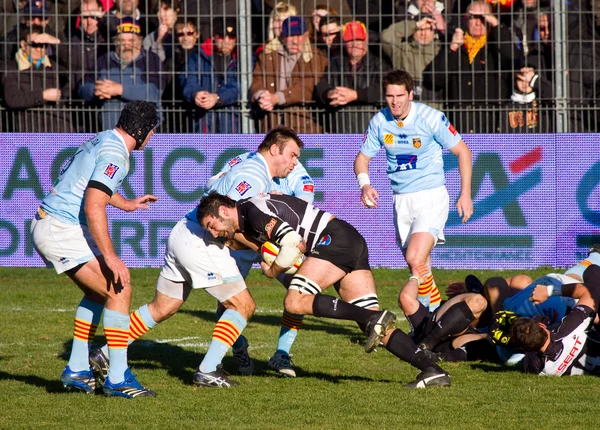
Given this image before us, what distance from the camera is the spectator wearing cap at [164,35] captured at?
14.6 m

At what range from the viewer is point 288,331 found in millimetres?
8469

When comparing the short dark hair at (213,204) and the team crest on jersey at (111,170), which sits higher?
the team crest on jersey at (111,170)

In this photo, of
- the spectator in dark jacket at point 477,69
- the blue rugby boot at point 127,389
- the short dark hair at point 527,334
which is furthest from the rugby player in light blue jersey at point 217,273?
the spectator in dark jacket at point 477,69

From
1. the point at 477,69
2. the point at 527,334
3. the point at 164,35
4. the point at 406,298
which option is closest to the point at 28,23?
the point at 164,35

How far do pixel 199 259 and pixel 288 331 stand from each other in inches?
48.8

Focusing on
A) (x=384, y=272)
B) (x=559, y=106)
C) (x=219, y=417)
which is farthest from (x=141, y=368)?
(x=559, y=106)

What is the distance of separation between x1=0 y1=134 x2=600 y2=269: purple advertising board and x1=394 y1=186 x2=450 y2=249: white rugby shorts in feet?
14.2

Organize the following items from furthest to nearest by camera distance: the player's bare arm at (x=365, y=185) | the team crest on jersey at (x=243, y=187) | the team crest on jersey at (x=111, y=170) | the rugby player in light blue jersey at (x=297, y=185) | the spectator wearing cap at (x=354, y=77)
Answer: the spectator wearing cap at (x=354, y=77) → the player's bare arm at (x=365, y=185) → the rugby player in light blue jersey at (x=297, y=185) → the team crest on jersey at (x=243, y=187) → the team crest on jersey at (x=111, y=170)

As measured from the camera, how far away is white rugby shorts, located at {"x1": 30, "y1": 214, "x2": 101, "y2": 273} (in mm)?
7234

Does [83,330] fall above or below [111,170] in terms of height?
below

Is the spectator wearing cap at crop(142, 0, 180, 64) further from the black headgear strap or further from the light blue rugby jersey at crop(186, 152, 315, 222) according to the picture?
the black headgear strap

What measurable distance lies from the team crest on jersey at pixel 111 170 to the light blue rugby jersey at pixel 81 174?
0.10 ft

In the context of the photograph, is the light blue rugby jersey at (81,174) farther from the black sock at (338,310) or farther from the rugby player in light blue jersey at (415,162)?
the rugby player in light blue jersey at (415,162)

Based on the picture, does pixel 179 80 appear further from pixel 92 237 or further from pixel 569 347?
pixel 569 347
